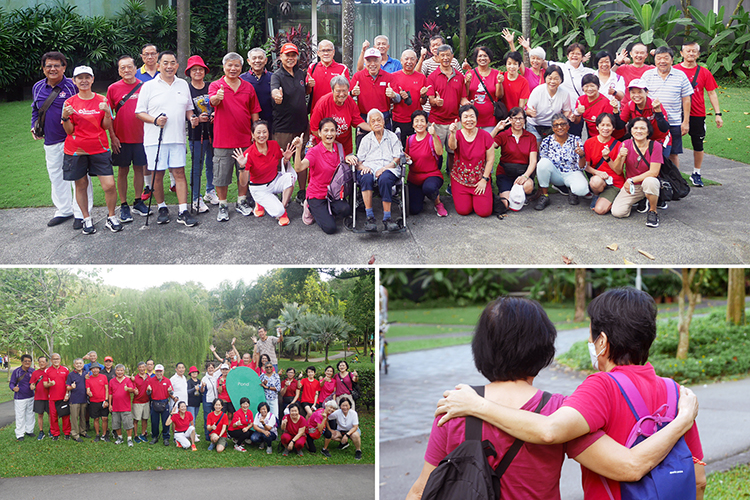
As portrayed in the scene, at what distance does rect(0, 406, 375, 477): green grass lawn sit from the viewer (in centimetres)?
477

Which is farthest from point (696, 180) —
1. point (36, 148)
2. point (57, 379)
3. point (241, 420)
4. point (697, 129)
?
point (36, 148)

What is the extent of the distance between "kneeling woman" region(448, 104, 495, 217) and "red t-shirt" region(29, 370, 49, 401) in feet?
14.7

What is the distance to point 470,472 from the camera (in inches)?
73.9

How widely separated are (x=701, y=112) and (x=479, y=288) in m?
6.84

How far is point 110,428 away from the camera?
511cm

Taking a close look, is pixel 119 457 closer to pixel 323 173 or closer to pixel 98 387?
pixel 98 387

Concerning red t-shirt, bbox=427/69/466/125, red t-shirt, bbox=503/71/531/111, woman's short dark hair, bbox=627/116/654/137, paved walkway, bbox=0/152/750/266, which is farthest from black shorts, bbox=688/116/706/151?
red t-shirt, bbox=427/69/466/125

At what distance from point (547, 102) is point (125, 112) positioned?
16.0ft

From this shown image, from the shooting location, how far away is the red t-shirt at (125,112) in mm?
6773

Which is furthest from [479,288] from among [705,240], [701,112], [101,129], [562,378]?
[101,129]

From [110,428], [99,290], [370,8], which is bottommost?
[110,428]

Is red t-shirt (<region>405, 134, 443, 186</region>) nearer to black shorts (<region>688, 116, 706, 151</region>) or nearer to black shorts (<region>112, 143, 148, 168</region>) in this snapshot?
black shorts (<region>112, 143, 148, 168</region>)

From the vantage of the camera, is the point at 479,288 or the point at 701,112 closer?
the point at 701,112

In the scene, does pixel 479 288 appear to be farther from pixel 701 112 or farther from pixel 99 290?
pixel 99 290
